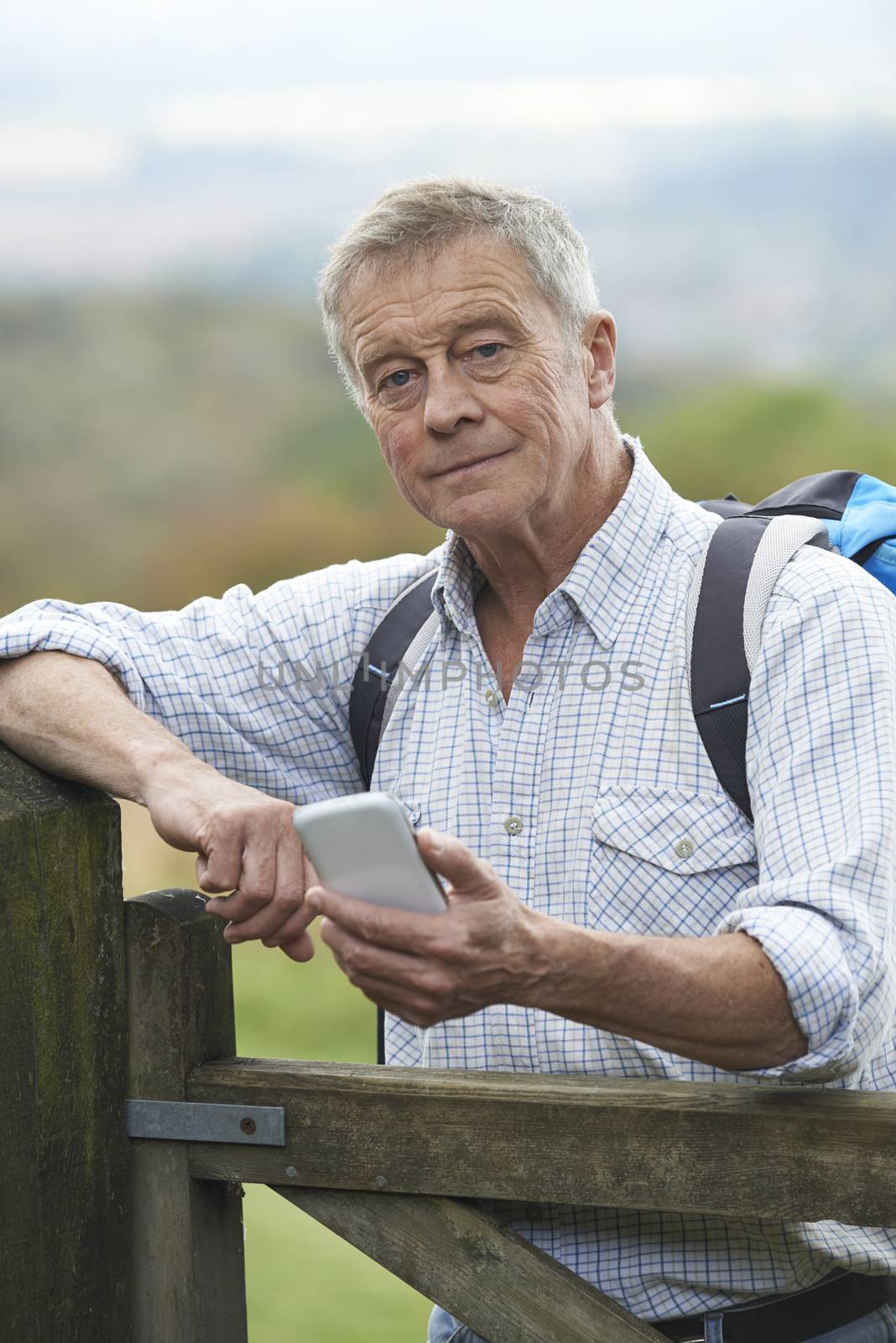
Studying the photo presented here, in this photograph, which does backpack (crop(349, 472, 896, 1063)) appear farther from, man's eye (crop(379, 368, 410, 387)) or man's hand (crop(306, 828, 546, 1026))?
man's hand (crop(306, 828, 546, 1026))

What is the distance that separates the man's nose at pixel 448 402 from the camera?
1.74 metres

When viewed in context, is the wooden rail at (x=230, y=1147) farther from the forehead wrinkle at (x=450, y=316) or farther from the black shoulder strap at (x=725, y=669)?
the forehead wrinkle at (x=450, y=316)

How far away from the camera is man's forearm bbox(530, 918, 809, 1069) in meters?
1.23

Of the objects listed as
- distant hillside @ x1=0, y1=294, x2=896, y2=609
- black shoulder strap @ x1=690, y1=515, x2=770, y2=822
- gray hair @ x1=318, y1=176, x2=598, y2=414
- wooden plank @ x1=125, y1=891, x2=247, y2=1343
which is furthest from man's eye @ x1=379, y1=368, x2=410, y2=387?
distant hillside @ x1=0, y1=294, x2=896, y2=609

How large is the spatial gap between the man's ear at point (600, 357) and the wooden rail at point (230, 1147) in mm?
841

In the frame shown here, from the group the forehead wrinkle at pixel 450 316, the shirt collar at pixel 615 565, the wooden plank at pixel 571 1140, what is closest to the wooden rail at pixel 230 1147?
the wooden plank at pixel 571 1140

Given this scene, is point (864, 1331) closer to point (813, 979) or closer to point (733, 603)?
point (813, 979)

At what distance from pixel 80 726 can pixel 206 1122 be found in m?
0.49

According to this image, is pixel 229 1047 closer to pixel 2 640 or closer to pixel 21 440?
pixel 2 640

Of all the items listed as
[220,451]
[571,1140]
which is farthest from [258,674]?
[220,451]

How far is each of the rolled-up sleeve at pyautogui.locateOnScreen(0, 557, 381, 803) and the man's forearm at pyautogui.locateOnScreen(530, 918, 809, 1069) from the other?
0.79 m

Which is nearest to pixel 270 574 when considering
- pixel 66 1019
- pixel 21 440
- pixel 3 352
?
pixel 21 440

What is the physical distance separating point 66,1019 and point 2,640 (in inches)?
23.6

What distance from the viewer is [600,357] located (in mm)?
1921
